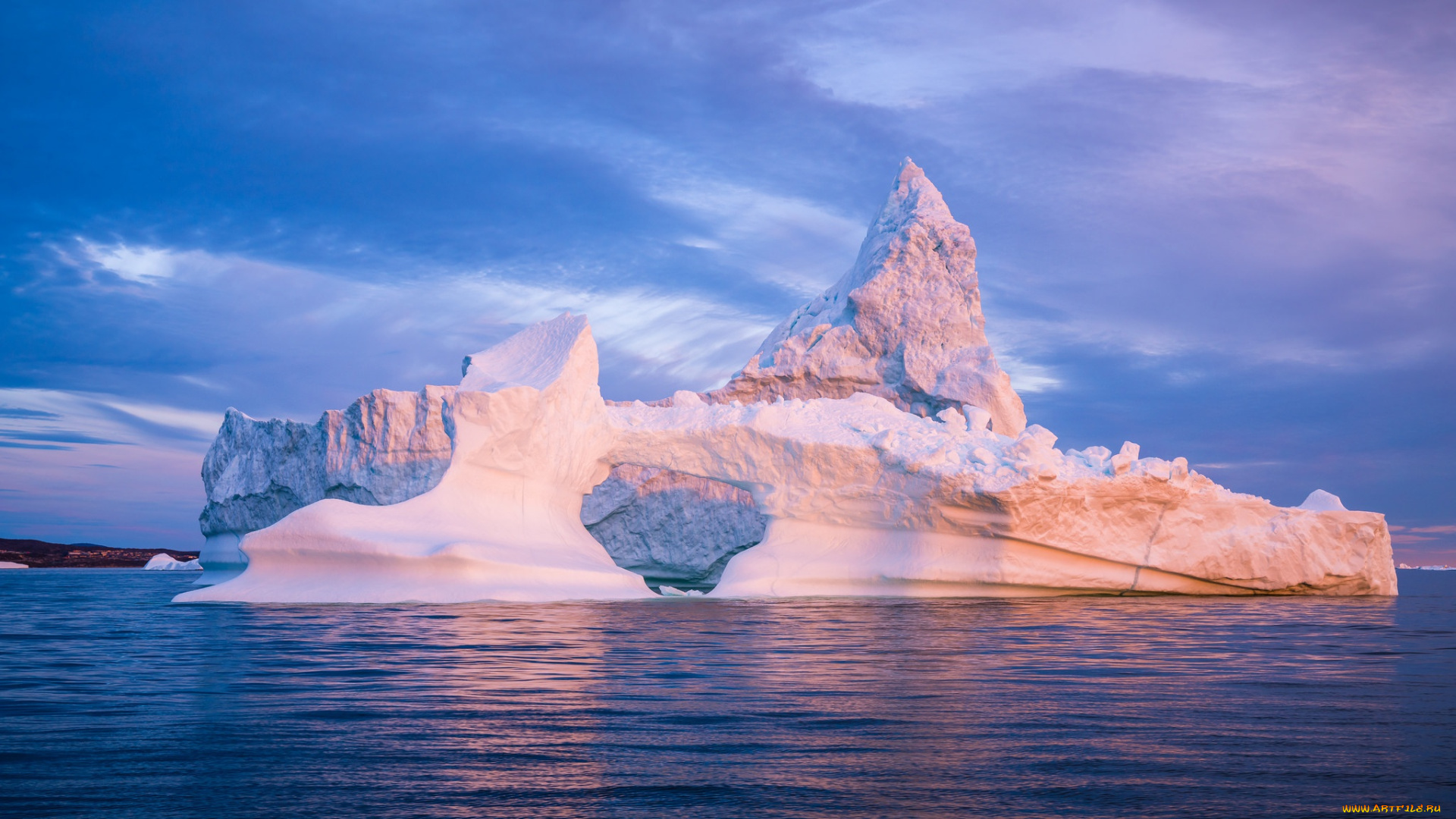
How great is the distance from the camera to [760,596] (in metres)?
18.4

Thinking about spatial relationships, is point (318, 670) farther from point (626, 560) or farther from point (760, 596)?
point (626, 560)

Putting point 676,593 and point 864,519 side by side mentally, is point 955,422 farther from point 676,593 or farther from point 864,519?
point 676,593

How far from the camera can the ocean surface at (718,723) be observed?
3.63 m

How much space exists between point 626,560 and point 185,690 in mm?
25081

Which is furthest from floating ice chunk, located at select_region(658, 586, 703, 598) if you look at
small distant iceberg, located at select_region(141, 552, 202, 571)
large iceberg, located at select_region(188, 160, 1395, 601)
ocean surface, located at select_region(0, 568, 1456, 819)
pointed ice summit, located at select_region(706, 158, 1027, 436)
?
small distant iceberg, located at select_region(141, 552, 202, 571)

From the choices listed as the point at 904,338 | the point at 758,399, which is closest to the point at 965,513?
the point at 904,338

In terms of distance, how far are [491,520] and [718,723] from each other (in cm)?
1253

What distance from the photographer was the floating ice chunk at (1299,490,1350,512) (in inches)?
821

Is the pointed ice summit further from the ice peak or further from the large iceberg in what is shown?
the large iceberg

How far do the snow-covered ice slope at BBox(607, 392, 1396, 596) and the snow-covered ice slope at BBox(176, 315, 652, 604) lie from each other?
6.09 ft

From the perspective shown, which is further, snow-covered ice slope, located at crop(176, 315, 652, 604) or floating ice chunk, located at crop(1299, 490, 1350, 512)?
floating ice chunk, located at crop(1299, 490, 1350, 512)

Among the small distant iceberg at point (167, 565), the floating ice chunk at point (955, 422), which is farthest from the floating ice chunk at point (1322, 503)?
the small distant iceberg at point (167, 565)

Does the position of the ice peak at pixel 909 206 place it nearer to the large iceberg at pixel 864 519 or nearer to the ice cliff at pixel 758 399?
the ice cliff at pixel 758 399

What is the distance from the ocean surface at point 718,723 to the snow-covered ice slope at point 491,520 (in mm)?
4386
